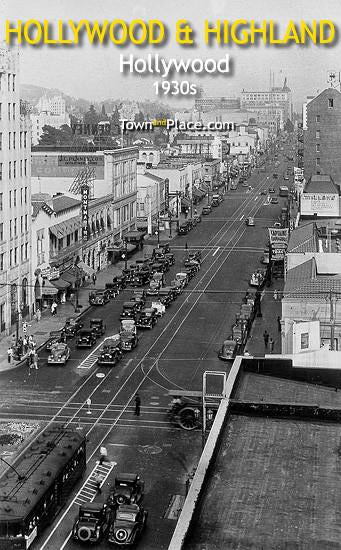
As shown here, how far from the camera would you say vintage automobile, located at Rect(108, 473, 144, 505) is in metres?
37.6

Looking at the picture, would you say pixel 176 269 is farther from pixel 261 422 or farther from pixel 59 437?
pixel 261 422

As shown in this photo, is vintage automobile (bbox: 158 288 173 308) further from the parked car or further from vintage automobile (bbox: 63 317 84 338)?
the parked car

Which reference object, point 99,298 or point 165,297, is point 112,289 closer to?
point 99,298

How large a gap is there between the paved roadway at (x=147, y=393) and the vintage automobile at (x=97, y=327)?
5.22ft

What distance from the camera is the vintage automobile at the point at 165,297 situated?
82912 mm

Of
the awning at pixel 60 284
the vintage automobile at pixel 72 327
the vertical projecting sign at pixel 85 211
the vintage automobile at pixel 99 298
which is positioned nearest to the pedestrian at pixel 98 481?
the vintage automobile at pixel 72 327

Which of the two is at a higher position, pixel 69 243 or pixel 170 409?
pixel 69 243

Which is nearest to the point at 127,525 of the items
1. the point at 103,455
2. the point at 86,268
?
the point at 103,455

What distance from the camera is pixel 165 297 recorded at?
276 ft

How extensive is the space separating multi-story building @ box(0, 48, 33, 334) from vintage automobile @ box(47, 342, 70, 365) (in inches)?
327

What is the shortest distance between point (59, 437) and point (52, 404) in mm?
12418

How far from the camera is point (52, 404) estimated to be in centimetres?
5341

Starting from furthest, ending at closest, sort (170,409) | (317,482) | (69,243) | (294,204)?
(294,204) → (69,243) → (170,409) → (317,482)

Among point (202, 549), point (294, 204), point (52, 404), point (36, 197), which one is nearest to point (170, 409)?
point (52, 404)
